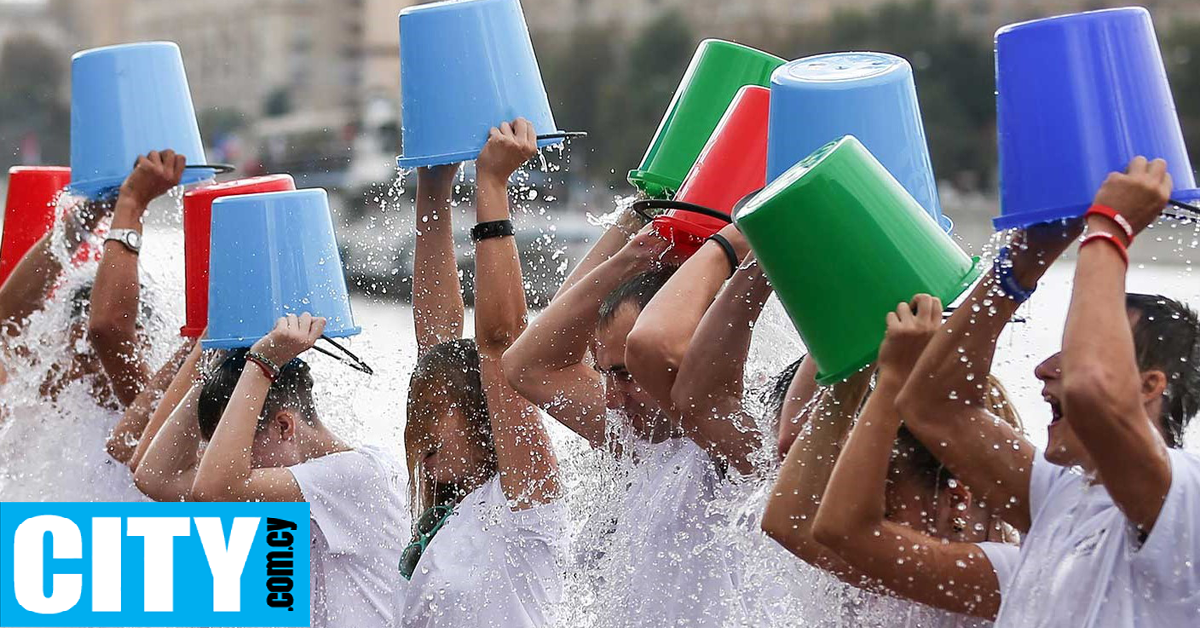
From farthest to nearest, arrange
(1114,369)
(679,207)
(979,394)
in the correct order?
(679,207) < (979,394) < (1114,369)

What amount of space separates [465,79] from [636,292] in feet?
1.85

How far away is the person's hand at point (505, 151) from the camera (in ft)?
11.0

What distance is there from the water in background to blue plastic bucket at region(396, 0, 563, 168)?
585 mm

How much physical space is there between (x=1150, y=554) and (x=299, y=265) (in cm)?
209

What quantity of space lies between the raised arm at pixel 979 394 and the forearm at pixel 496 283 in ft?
3.57

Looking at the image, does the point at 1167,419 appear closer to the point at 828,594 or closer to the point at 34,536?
the point at 828,594

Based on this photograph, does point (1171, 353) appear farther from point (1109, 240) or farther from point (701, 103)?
point (701, 103)

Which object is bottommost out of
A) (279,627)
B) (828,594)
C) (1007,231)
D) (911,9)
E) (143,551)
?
(911,9)

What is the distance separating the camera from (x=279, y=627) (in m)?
3.82

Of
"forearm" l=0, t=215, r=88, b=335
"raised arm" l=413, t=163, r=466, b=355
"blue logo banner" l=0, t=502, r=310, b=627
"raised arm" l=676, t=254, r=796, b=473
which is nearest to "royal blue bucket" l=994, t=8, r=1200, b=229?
"raised arm" l=676, t=254, r=796, b=473

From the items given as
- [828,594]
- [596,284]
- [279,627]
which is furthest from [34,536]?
[828,594]

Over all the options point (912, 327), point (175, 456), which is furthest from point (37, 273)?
point (912, 327)

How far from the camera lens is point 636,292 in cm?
327

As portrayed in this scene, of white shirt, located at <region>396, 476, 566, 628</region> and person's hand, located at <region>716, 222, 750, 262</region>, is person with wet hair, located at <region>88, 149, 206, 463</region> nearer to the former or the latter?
white shirt, located at <region>396, 476, 566, 628</region>
